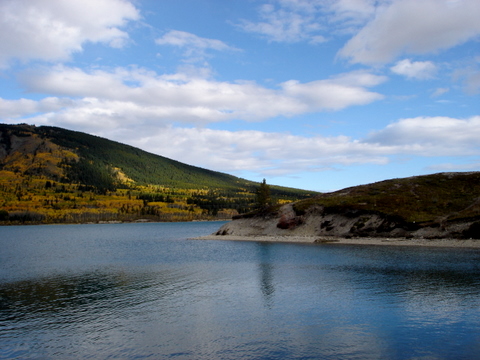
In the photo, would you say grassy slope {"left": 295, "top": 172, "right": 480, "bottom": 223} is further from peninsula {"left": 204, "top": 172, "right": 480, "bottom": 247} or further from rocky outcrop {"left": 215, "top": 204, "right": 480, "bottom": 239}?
rocky outcrop {"left": 215, "top": 204, "right": 480, "bottom": 239}

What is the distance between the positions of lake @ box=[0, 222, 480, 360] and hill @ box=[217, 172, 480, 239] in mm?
30787

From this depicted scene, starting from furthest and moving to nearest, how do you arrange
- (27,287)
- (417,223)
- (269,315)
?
1. (417,223)
2. (27,287)
3. (269,315)

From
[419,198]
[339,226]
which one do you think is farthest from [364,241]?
[419,198]

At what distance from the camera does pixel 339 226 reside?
97.6m

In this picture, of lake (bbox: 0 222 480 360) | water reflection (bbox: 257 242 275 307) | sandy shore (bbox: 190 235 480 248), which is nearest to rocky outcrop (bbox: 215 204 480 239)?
sandy shore (bbox: 190 235 480 248)

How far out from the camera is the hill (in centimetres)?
8331

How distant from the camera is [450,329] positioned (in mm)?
25000

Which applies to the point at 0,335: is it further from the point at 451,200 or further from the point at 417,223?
the point at 451,200

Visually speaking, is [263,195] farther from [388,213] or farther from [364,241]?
[364,241]

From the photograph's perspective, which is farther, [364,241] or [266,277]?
[364,241]

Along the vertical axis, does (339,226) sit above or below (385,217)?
below

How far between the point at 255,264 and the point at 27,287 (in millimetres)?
30938

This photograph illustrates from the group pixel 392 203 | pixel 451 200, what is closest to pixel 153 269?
pixel 392 203

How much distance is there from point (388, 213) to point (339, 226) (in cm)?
1264
